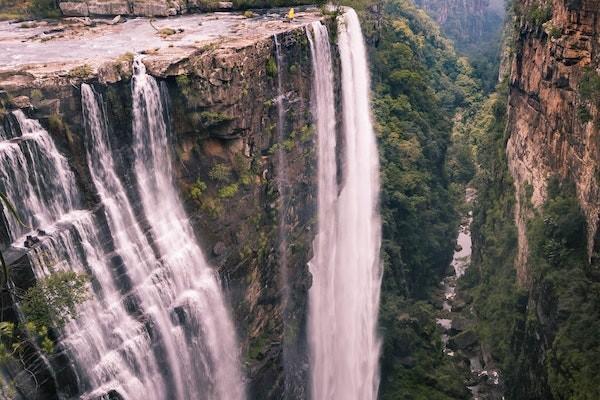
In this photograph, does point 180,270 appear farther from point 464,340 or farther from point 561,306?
point 464,340

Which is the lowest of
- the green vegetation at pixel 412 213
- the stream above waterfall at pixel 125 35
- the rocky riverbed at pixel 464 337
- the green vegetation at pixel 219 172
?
the rocky riverbed at pixel 464 337

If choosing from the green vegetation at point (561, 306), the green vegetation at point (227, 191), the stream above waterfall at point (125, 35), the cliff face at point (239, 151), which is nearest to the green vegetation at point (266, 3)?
the stream above waterfall at point (125, 35)

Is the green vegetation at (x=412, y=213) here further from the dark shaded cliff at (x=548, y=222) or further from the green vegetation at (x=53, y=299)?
the green vegetation at (x=53, y=299)

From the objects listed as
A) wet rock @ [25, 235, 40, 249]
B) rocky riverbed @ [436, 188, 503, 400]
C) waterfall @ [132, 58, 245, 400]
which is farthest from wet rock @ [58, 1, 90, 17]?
rocky riverbed @ [436, 188, 503, 400]

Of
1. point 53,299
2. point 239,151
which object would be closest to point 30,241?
point 53,299

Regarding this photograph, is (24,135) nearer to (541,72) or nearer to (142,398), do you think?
(142,398)
